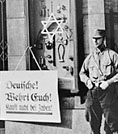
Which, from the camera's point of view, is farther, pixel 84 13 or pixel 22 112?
pixel 22 112

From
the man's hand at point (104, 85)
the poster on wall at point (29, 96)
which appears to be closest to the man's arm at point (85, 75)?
the man's hand at point (104, 85)

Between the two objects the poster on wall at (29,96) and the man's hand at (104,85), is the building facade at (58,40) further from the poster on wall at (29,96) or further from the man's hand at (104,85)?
the man's hand at (104,85)

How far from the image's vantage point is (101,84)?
4.47 meters

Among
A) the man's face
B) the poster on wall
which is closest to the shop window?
the poster on wall

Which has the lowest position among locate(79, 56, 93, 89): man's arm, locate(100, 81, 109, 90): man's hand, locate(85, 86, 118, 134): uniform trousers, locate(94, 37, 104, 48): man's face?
locate(85, 86, 118, 134): uniform trousers

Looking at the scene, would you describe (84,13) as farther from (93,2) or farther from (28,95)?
(28,95)

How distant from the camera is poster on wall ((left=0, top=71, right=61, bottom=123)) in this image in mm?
4727

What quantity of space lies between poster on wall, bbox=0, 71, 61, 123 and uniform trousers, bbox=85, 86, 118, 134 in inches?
14.2

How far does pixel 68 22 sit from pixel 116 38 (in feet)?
1.71

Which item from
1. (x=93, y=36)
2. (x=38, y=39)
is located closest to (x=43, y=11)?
(x=38, y=39)

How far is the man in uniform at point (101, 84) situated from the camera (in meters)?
4.43

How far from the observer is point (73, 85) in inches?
181

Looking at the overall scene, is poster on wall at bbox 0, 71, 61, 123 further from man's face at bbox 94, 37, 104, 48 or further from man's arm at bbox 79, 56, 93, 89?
man's face at bbox 94, 37, 104, 48

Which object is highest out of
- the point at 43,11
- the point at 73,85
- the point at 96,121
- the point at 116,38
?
the point at 43,11
